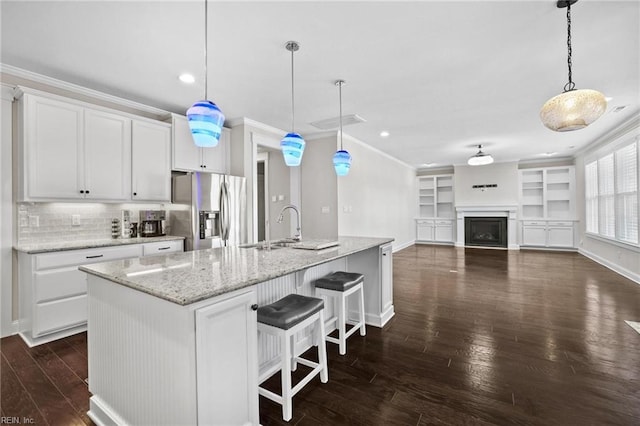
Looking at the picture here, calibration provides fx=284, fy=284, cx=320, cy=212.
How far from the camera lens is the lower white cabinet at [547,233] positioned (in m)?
7.92

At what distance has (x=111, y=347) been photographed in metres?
1.61

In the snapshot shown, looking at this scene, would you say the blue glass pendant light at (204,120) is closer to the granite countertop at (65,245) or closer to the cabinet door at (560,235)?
the granite countertop at (65,245)

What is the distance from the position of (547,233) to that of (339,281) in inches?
337

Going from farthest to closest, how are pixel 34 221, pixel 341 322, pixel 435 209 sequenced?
pixel 435 209 < pixel 34 221 < pixel 341 322

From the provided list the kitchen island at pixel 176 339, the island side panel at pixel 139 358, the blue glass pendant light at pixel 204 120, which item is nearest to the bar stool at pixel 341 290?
the kitchen island at pixel 176 339

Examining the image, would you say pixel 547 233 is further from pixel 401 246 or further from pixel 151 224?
pixel 151 224

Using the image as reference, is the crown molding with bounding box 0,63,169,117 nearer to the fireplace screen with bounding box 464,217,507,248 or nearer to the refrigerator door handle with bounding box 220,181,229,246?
the refrigerator door handle with bounding box 220,181,229,246

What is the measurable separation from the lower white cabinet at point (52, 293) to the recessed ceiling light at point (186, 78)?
1.98m

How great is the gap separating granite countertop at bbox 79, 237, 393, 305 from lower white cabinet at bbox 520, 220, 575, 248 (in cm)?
853

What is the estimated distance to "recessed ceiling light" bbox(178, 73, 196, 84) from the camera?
9.73 ft

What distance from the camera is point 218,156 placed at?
444 centimetres

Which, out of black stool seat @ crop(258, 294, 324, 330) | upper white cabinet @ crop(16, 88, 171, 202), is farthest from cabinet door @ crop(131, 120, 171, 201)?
black stool seat @ crop(258, 294, 324, 330)

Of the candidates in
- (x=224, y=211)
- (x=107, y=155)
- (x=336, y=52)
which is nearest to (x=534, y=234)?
(x=336, y=52)

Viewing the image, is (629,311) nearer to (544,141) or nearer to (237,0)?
(544,141)
